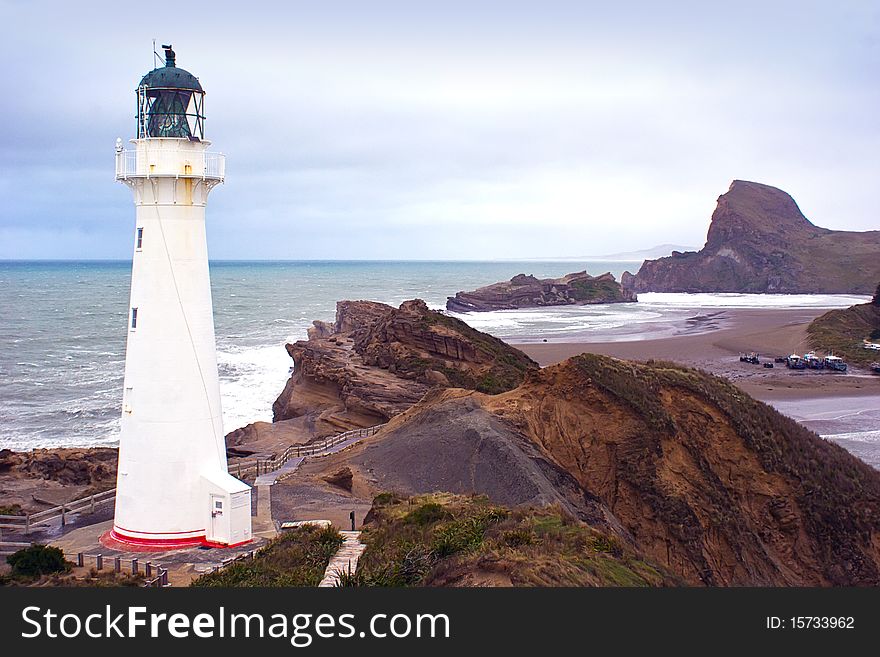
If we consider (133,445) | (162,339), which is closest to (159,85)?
(162,339)

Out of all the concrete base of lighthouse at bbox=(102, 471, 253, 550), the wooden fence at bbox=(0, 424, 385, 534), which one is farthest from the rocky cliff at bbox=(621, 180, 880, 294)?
the concrete base of lighthouse at bbox=(102, 471, 253, 550)

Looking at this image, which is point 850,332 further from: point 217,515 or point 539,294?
point 217,515

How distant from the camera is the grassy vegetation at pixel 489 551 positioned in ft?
35.0

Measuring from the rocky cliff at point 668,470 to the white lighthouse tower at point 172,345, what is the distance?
19.9 ft

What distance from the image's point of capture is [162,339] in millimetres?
15344

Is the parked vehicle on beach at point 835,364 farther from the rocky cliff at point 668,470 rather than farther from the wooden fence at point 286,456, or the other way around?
the wooden fence at point 286,456

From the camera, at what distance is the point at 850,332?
66.0m

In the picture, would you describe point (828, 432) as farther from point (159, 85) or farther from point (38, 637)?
point (38, 637)

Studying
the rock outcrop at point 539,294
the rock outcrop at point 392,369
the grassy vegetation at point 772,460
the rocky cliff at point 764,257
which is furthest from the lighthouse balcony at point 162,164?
the rocky cliff at point 764,257

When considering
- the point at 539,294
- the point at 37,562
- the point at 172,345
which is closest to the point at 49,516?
the point at 37,562

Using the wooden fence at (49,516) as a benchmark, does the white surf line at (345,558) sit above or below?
above

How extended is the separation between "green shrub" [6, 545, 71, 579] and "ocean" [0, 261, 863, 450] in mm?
22862

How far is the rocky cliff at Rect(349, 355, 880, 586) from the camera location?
774 inches

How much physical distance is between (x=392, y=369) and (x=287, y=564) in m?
25.7
